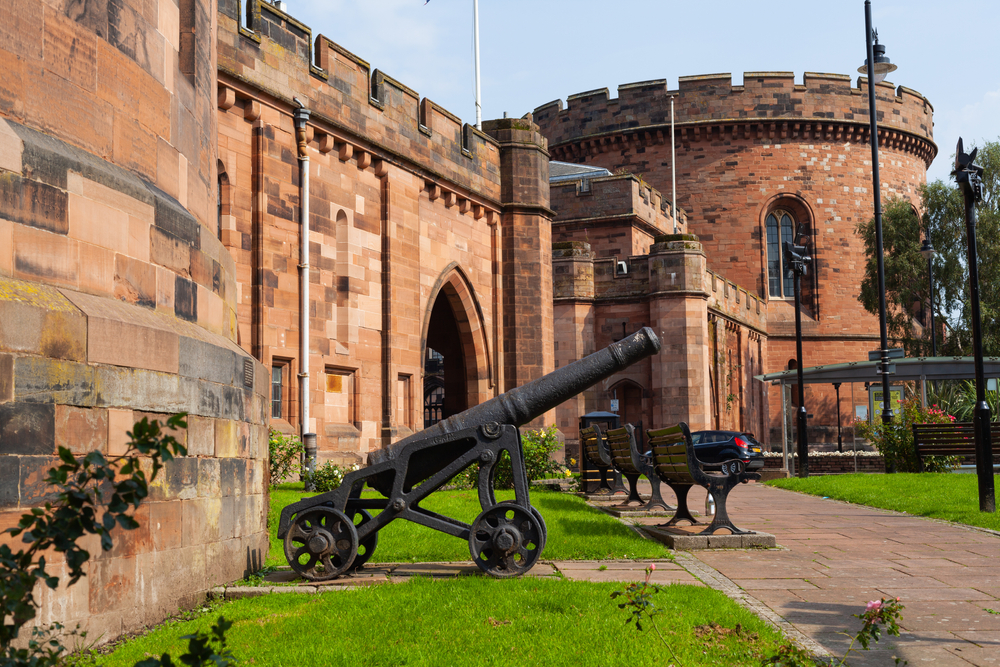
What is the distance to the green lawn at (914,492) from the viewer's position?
11.2 metres

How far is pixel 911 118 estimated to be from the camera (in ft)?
138

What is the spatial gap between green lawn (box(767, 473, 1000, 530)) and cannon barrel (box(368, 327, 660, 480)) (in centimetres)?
523

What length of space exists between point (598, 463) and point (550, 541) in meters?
6.47

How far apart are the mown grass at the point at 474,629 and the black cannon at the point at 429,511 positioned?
15.5 inches

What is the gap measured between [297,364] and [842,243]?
31812 millimetres

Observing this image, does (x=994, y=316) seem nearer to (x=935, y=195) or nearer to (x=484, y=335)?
(x=935, y=195)

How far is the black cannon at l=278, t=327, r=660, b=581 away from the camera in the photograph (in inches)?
253

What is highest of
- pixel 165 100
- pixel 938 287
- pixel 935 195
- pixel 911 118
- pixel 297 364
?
pixel 911 118

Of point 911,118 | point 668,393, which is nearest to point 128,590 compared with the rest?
point 668,393

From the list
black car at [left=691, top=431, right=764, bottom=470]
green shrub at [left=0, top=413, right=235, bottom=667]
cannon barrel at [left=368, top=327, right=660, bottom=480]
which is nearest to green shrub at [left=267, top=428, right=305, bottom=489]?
cannon barrel at [left=368, top=327, right=660, bottom=480]

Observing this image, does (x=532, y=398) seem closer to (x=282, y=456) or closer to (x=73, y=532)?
(x=73, y=532)

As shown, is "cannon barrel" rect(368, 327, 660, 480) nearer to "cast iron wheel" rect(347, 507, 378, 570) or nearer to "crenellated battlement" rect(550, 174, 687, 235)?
"cast iron wheel" rect(347, 507, 378, 570)

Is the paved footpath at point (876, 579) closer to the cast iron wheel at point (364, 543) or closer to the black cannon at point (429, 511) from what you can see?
the black cannon at point (429, 511)

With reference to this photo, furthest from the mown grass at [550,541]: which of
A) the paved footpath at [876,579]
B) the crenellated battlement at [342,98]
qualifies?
the crenellated battlement at [342,98]
